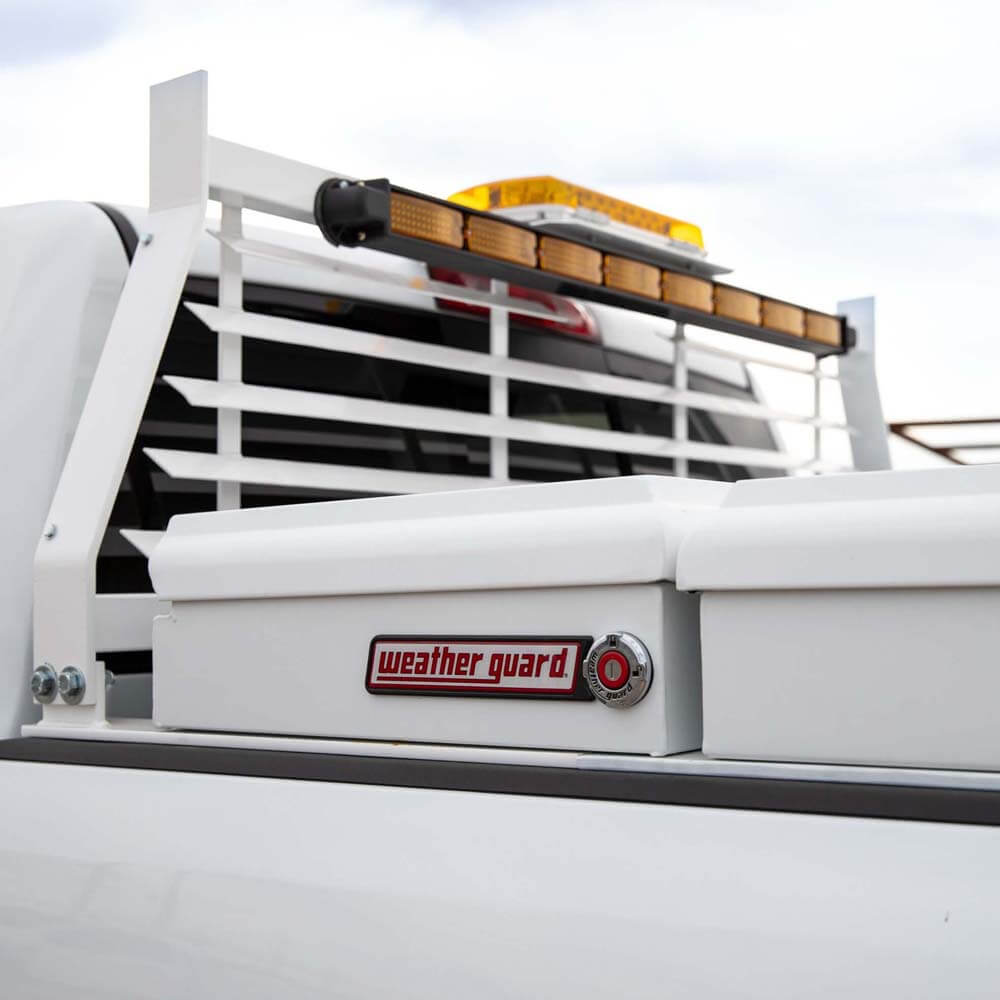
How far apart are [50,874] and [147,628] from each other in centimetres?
47

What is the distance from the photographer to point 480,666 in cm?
168

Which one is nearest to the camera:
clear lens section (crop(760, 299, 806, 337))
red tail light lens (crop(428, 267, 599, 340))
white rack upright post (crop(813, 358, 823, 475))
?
red tail light lens (crop(428, 267, 599, 340))

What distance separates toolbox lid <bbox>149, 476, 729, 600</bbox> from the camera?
1598mm

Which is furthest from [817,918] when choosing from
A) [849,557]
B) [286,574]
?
[286,574]

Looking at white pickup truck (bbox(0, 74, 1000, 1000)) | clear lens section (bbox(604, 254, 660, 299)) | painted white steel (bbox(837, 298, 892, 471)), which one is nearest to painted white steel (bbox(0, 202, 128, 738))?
white pickup truck (bbox(0, 74, 1000, 1000))

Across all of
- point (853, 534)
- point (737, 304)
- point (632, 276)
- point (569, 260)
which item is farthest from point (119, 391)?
point (737, 304)

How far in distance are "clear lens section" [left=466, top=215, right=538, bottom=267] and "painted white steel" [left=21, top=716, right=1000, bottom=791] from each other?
1.08m

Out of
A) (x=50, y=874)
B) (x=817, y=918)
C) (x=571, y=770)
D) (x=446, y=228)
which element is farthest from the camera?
(x=446, y=228)

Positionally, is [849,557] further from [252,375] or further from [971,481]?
[252,375]

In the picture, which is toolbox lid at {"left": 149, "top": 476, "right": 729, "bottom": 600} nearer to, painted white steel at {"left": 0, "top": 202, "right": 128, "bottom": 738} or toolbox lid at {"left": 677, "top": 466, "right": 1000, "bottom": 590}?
toolbox lid at {"left": 677, "top": 466, "right": 1000, "bottom": 590}

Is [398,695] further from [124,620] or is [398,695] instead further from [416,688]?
[124,620]

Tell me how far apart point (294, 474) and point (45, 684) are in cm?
54

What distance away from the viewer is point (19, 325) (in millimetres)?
2379

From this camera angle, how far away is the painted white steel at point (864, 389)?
4.10 metres
